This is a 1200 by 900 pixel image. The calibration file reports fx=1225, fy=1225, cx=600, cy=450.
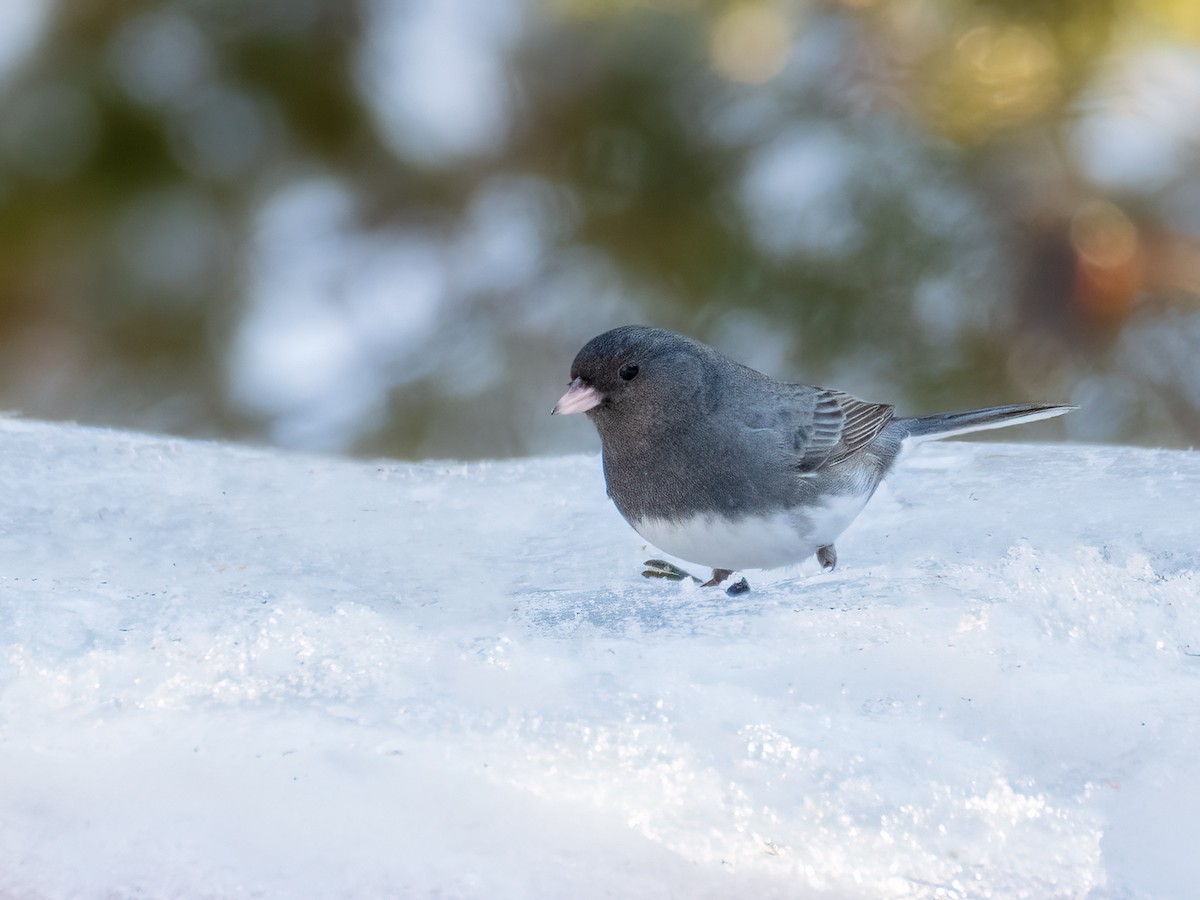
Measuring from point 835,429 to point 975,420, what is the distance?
1.16ft

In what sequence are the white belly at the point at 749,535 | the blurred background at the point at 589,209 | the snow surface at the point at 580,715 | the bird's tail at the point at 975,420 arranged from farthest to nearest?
the blurred background at the point at 589,209 < the bird's tail at the point at 975,420 < the white belly at the point at 749,535 < the snow surface at the point at 580,715

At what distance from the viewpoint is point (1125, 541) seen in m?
1.71

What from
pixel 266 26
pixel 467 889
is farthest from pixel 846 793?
pixel 266 26

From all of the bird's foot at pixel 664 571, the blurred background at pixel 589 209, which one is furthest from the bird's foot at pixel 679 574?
the blurred background at pixel 589 209

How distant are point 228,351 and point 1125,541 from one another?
7.52 feet

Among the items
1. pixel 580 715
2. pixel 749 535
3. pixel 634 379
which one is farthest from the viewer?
pixel 634 379

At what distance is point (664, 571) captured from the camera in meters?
1.94

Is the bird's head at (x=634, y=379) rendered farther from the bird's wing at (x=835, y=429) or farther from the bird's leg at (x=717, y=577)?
the bird's leg at (x=717, y=577)

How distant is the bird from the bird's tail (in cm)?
30

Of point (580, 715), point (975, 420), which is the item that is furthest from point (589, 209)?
point (580, 715)

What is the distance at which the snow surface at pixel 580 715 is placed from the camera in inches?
43.1

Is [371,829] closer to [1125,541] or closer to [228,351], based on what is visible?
[1125,541]

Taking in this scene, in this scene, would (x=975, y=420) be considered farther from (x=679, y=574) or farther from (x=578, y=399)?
(x=578, y=399)

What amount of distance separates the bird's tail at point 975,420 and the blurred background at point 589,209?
0.69m
